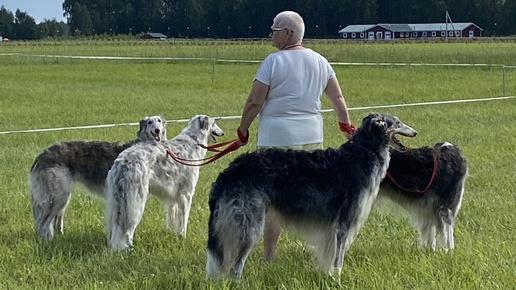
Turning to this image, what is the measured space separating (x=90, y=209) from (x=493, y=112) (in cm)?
1248

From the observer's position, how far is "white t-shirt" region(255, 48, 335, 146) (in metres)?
6.62

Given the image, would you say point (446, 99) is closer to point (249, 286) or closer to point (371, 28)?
point (249, 286)

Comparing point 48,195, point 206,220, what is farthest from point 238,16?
point 48,195

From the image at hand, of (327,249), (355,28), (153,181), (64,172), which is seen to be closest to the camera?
(327,249)

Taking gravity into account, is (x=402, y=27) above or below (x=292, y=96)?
below

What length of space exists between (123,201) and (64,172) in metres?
1.05

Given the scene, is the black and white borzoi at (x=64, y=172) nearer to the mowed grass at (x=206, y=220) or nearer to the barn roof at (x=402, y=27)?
the mowed grass at (x=206, y=220)

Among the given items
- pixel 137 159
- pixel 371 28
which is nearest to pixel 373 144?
Answer: pixel 137 159

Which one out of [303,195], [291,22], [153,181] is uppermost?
[291,22]

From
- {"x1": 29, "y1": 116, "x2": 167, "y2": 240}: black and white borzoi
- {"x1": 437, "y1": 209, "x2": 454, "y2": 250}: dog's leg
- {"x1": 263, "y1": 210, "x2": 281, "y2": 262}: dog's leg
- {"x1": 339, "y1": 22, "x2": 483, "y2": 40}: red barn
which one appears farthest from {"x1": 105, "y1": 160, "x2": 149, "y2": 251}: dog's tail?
{"x1": 339, "y1": 22, "x2": 483, "y2": 40}: red barn

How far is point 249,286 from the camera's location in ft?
20.1

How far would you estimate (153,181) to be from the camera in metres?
7.93

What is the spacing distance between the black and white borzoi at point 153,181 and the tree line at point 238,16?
111235 mm

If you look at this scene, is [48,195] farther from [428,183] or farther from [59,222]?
[428,183]
